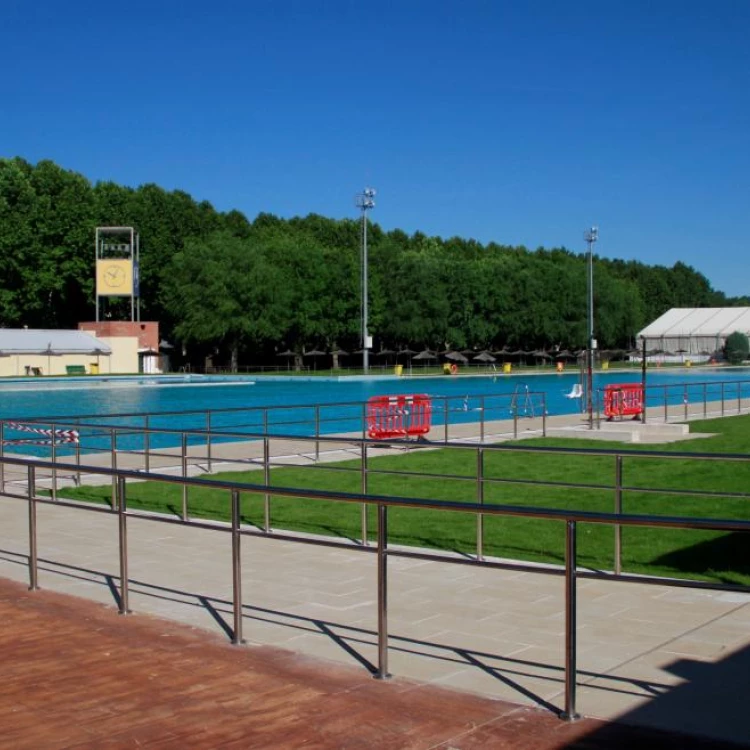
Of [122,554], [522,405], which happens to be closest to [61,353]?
[522,405]

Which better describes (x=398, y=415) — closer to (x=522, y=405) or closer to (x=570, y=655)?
(x=522, y=405)

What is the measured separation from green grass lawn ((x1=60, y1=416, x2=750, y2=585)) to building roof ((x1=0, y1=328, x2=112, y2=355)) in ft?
168

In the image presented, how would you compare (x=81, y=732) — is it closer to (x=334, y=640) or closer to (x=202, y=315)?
(x=334, y=640)

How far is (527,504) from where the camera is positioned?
1163cm

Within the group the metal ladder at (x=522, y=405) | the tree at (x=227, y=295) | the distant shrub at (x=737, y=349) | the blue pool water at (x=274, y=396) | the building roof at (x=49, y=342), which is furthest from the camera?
the distant shrub at (x=737, y=349)

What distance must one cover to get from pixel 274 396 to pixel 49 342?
25955 millimetres

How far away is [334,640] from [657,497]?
7127mm

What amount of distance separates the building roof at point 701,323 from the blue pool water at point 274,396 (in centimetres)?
4180

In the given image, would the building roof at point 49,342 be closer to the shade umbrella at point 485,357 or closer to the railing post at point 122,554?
the shade umbrella at point 485,357

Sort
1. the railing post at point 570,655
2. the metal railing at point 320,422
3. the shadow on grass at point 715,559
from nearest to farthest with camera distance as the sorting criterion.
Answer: the railing post at point 570,655
the shadow on grass at point 715,559
the metal railing at point 320,422

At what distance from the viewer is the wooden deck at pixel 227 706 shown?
4195mm

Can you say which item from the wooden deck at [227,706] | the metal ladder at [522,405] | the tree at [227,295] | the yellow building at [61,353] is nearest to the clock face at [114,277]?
the yellow building at [61,353]

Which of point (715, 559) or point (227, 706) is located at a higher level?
point (227, 706)

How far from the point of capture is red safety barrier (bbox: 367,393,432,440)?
2003cm
